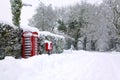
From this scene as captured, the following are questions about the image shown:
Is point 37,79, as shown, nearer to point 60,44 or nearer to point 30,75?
point 30,75

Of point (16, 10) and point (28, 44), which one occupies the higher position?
point (16, 10)

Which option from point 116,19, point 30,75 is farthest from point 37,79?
point 116,19

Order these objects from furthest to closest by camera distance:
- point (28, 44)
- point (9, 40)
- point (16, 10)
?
point (16, 10)
point (28, 44)
point (9, 40)

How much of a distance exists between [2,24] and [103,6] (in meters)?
30.3

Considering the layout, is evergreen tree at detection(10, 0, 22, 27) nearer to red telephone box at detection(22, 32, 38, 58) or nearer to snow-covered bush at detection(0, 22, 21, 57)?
snow-covered bush at detection(0, 22, 21, 57)

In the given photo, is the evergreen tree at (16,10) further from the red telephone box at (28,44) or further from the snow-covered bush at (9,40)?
the red telephone box at (28,44)

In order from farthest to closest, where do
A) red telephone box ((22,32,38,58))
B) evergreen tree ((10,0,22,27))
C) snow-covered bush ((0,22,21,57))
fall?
evergreen tree ((10,0,22,27))
red telephone box ((22,32,38,58))
snow-covered bush ((0,22,21,57))

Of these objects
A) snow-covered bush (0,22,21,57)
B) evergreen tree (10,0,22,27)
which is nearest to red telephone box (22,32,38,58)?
snow-covered bush (0,22,21,57)

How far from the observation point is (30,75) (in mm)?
6148

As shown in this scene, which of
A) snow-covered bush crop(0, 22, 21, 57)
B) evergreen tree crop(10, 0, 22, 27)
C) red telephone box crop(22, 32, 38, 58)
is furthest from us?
evergreen tree crop(10, 0, 22, 27)

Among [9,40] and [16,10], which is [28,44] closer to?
[9,40]

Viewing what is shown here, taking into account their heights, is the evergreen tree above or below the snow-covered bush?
above

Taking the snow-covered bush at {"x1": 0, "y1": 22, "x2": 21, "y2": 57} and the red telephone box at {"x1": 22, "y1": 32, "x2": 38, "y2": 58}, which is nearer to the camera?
the snow-covered bush at {"x1": 0, "y1": 22, "x2": 21, "y2": 57}

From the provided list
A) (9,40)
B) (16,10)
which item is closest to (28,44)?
(9,40)
